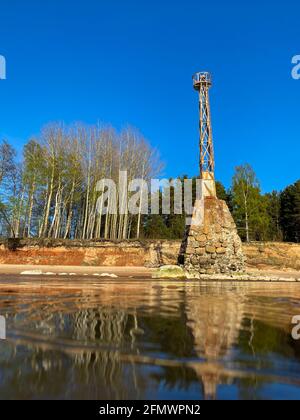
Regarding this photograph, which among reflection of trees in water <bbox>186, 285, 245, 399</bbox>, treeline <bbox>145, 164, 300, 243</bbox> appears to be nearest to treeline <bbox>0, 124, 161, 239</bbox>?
treeline <bbox>145, 164, 300, 243</bbox>

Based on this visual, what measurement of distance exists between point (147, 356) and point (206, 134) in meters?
22.8

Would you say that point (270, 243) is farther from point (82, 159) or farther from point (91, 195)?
point (82, 159)

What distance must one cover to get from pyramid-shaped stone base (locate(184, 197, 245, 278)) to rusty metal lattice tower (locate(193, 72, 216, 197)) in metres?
1.38

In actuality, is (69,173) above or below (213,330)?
above

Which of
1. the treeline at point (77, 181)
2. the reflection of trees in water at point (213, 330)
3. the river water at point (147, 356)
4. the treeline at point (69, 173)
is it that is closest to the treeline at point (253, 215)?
the treeline at point (77, 181)

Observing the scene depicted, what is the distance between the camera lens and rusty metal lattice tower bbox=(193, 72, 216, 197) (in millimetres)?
24031

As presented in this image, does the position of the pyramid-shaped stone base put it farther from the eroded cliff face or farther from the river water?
the river water

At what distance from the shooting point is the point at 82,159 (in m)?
43.2

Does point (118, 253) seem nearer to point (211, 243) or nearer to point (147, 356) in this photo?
point (211, 243)

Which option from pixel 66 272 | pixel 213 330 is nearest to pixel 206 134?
pixel 66 272

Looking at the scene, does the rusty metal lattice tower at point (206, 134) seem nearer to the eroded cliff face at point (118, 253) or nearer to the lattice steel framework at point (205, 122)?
the lattice steel framework at point (205, 122)

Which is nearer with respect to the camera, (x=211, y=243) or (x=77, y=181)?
(x=211, y=243)

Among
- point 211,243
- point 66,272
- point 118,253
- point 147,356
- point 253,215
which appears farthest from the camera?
point 253,215

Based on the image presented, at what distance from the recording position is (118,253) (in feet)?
120
